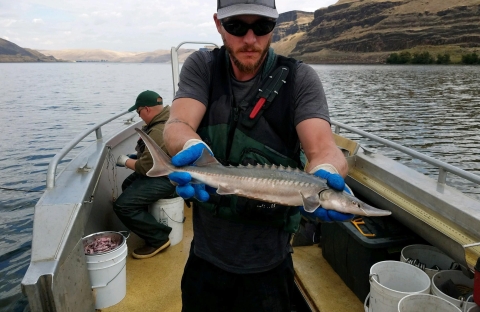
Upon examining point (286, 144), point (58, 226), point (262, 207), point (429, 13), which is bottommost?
point (58, 226)

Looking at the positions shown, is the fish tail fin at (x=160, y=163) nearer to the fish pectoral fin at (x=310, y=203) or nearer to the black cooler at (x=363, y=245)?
the fish pectoral fin at (x=310, y=203)

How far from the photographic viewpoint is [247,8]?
2189 mm

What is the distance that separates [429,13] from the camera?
136 metres

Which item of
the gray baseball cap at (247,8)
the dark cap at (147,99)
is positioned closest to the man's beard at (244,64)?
the gray baseball cap at (247,8)

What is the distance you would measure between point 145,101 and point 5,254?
4.79 meters

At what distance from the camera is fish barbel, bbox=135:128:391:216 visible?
7.11 ft

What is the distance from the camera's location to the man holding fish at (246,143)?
2225 mm

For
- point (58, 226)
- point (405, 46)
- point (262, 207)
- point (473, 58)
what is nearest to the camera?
point (262, 207)

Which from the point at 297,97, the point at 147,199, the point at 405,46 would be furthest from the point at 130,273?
the point at 405,46

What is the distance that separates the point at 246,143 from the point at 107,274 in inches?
87.8

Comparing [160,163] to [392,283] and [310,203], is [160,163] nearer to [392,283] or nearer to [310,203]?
[310,203]

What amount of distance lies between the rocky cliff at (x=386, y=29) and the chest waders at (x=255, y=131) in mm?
114246

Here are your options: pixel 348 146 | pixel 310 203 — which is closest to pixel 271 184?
pixel 310 203

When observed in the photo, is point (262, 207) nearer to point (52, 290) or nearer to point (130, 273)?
point (52, 290)
